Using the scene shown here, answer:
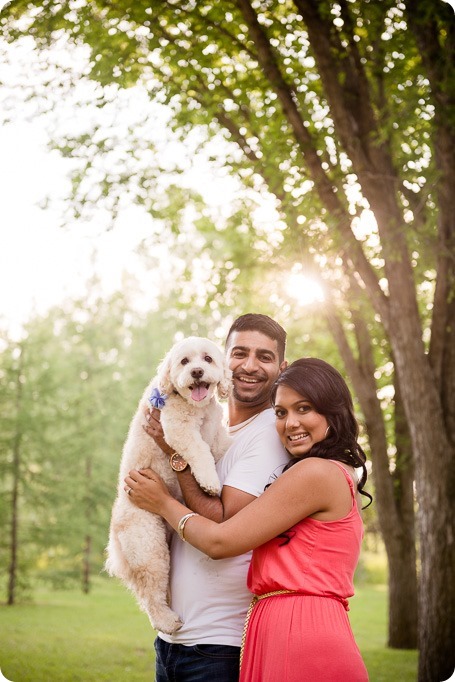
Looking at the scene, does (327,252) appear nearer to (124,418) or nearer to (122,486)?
(122,486)

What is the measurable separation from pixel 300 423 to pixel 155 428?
0.97 metres

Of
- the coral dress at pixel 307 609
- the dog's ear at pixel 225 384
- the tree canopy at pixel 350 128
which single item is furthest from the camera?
the tree canopy at pixel 350 128

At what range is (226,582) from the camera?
282 centimetres

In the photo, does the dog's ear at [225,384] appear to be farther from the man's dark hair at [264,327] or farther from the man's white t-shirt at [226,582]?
the man's white t-shirt at [226,582]

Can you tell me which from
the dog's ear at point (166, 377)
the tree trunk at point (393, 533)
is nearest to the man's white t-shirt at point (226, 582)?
the dog's ear at point (166, 377)

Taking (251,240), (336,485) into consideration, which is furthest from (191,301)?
(336,485)

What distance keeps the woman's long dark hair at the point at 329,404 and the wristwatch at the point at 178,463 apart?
0.53 metres

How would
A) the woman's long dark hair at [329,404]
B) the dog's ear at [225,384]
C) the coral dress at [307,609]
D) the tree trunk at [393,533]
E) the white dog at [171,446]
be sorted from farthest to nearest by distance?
the tree trunk at [393,533]
the dog's ear at [225,384]
the white dog at [171,446]
the woman's long dark hair at [329,404]
the coral dress at [307,609]

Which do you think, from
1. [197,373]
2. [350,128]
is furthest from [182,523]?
[350,128]

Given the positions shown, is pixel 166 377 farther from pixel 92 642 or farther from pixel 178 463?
pixel 92 642

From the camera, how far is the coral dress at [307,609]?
2.45m

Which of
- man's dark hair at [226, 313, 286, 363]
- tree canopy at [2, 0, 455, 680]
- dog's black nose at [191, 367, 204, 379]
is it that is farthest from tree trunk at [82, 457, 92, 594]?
man's dark hair at [226, 313, 286, 363]

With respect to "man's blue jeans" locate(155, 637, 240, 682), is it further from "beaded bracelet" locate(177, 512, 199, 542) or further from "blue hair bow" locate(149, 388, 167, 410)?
"blue hair bow" locate(149, 388, 167, 410)

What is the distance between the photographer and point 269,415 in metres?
3.12
